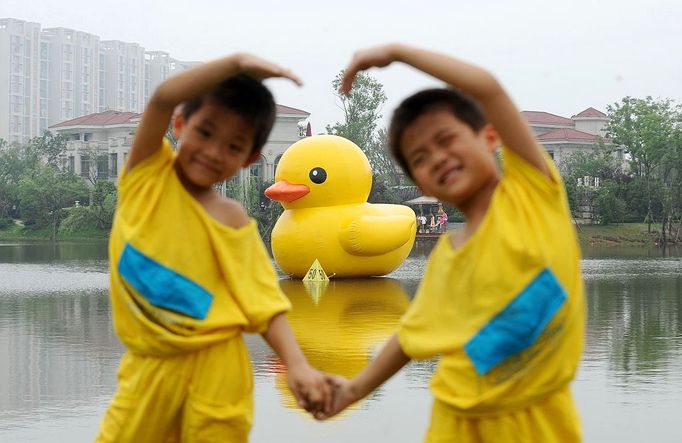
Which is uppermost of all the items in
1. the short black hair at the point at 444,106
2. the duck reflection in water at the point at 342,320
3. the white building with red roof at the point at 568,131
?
the white building with red roof at the point at 568,131

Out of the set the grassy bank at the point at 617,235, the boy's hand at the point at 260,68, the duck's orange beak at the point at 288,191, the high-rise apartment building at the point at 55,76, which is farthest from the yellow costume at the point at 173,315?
the high-rise apartment building at the point at 55,76

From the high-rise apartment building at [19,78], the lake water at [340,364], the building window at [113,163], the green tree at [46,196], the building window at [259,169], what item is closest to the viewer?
the lake water at [340,364]

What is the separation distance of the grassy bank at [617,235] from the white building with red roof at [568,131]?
5706 mm

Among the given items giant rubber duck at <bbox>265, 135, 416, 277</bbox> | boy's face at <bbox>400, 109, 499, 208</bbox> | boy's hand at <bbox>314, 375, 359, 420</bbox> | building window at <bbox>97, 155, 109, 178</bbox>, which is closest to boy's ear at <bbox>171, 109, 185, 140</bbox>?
boy's face at <bbox>400, 109, 499, 208</bbox>

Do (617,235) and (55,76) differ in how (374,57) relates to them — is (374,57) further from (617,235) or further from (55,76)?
(55,76)

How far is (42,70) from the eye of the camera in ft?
268

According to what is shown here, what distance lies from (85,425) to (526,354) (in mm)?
3686

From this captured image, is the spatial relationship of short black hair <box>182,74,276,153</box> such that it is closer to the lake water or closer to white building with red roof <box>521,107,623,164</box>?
the lake water

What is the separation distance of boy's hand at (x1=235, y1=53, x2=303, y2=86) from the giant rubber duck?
11780mm

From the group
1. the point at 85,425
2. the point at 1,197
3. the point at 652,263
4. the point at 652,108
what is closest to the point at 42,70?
the point at 1,197

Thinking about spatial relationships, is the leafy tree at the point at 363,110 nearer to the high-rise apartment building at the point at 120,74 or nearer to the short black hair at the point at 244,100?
Result: the short black hair at the point at 244,100

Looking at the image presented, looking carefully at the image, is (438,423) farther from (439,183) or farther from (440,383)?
(439,183)

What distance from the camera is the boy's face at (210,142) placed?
8.32 ft

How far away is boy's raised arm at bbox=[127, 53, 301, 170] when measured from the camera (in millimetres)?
2289
